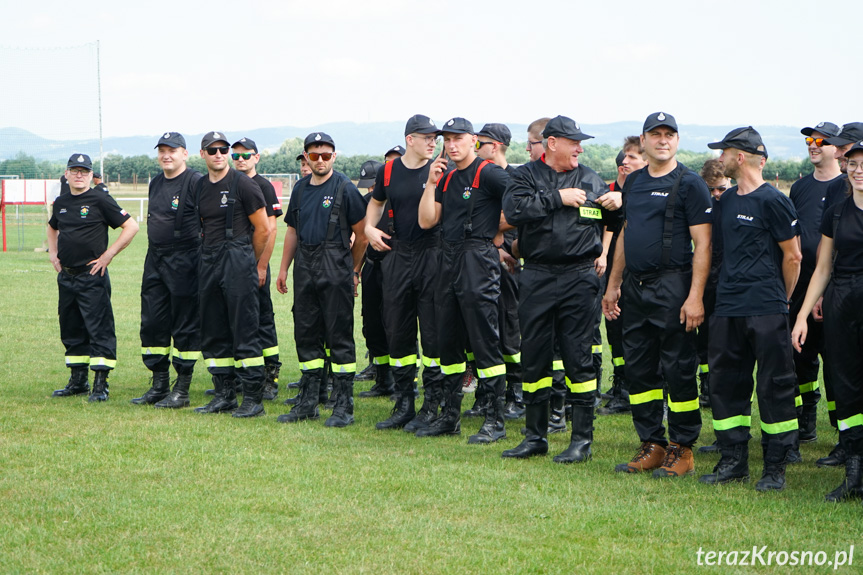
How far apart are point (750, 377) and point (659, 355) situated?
0.66 metres

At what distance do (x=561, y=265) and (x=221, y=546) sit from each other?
3258 millimetres

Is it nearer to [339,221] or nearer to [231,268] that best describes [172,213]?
[231,268]

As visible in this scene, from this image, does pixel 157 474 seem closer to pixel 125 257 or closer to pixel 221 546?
pixel 221 546

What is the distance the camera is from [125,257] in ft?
85.4

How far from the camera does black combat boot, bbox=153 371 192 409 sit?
9.07 meters

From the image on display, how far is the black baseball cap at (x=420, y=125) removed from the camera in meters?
7.99

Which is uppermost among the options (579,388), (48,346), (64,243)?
(64,243)

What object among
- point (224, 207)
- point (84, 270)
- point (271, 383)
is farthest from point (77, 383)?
point (224, 207)

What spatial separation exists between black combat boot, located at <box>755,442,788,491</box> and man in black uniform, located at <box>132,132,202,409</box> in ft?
17.9

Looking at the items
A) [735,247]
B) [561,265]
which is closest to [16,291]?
[561,265]

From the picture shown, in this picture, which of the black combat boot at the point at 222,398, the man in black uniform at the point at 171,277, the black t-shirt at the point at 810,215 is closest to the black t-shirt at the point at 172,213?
the man in black uniform at the point at 171,277

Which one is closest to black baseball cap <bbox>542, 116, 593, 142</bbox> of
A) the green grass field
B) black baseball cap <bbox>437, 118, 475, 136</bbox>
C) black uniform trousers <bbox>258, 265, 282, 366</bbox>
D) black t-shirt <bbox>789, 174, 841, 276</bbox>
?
black baseball cap <bbox>437, 118, 475, 136</bbox>

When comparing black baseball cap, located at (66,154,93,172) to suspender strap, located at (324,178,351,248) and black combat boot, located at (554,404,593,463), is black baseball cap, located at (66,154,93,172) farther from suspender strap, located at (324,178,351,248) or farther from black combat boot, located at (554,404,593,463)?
black combat boot, located at (554,404,593,463)

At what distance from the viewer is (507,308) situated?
903 cm
